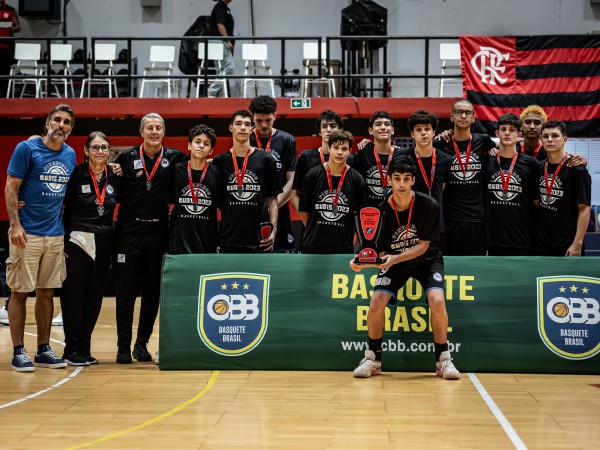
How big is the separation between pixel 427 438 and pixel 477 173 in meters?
3.34

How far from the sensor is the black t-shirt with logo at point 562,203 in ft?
24.1

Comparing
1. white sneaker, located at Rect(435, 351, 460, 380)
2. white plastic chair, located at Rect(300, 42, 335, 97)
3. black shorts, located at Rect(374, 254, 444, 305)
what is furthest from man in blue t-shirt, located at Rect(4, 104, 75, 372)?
white plastic chair, located at Rect(300, 42, 335, 97)

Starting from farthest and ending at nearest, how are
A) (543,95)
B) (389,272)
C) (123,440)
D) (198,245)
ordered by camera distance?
(543,95) < (198,245) < (389,272) < (123,440)

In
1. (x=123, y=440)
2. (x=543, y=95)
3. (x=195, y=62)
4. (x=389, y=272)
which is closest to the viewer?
(x=123, y=440)

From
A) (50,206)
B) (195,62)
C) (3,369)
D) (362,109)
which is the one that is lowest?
(3,369)

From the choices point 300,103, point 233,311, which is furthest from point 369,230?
point 300,103

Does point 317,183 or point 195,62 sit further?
point 195,62

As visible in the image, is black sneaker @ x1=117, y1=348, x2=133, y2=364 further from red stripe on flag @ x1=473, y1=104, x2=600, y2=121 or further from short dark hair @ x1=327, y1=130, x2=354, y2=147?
red stripe on flag @ x1=473, y1=104, x2=600, y2=121

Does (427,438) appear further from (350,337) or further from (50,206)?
(50,206)

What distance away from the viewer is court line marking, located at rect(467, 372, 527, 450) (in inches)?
179

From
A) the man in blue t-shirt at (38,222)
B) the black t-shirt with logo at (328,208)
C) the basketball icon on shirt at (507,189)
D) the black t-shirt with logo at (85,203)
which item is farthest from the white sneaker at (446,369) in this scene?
the man in blue t-shirt at (38,222)

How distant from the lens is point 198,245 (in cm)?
715

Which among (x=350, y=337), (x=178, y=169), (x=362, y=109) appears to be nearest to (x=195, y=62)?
(x=362, y=109)

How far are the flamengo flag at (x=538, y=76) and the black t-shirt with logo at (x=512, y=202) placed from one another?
699 cm
